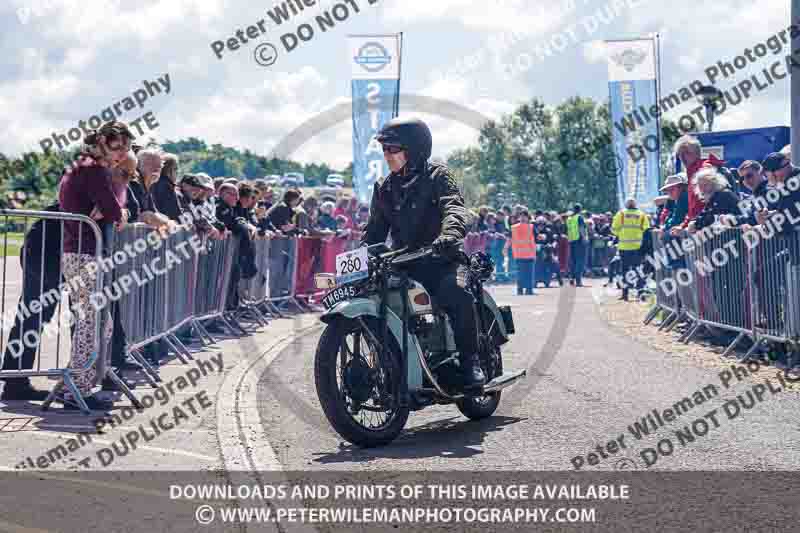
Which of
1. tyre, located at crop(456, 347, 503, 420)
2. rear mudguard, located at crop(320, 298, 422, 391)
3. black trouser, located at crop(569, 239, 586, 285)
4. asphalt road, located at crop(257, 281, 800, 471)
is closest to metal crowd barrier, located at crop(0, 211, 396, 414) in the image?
asphalt road, located at crop(257, 281, 800, 471)

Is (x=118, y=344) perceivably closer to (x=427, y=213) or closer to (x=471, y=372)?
(x=427, y=213)

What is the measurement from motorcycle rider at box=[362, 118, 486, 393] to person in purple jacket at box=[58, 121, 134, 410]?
1972mm

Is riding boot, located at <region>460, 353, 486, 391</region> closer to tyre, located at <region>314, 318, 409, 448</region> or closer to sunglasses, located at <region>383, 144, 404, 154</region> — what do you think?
tyre, located at <region>314, 318, 409, 448</region>

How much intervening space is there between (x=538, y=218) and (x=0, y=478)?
2513 cm

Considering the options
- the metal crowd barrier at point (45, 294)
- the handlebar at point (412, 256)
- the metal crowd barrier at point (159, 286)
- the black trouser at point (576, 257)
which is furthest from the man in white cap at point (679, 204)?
the black trouser at point (576, 257)

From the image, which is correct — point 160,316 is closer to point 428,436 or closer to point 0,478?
point 428,436

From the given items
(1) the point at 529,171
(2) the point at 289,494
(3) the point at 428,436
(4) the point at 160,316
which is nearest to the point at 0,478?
(2) the point at 289,494

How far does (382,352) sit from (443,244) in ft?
2.38

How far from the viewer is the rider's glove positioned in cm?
602

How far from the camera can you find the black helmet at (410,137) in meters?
6.48

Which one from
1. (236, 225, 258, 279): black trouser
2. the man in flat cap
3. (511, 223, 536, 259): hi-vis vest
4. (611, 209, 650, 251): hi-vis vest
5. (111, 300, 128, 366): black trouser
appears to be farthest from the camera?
(511, 223, 536, 259): hi-vis vest

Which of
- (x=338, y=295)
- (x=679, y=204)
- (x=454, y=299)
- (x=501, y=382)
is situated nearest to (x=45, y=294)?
(x=338, y=295)

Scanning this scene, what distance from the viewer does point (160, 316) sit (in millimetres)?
9016

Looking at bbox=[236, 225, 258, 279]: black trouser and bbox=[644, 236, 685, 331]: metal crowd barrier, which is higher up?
bbox=[236, 225, 258, 279]: black trouser
